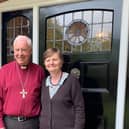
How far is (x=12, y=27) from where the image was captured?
10.3 feet

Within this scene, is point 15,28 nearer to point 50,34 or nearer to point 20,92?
point 50,34

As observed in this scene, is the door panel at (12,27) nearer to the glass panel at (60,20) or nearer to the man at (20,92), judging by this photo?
the glass panel at (60,20)

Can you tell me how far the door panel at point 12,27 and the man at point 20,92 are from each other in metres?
0.90

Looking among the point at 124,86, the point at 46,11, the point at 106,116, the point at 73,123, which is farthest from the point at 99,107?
the point at 46,11

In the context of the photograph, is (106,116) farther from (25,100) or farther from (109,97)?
(25,100)

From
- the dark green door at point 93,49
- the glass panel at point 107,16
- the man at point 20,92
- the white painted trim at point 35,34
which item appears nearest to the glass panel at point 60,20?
the dark green door at point 93,49

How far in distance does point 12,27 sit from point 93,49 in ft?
3.28

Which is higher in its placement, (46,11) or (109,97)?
(46,11)

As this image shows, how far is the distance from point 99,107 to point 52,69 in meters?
0.80

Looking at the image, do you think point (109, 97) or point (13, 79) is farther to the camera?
point (109, 97)

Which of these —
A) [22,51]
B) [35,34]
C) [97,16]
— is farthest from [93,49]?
[22,51]

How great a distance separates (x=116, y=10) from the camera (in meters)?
2.49

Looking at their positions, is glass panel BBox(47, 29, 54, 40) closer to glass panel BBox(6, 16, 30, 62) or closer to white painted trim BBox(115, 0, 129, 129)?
glass panel BBox(6, 16, 30, 62)

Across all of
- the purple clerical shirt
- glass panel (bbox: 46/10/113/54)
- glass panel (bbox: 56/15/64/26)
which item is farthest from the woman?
glass panel (bbox: 56/15/64/26)
